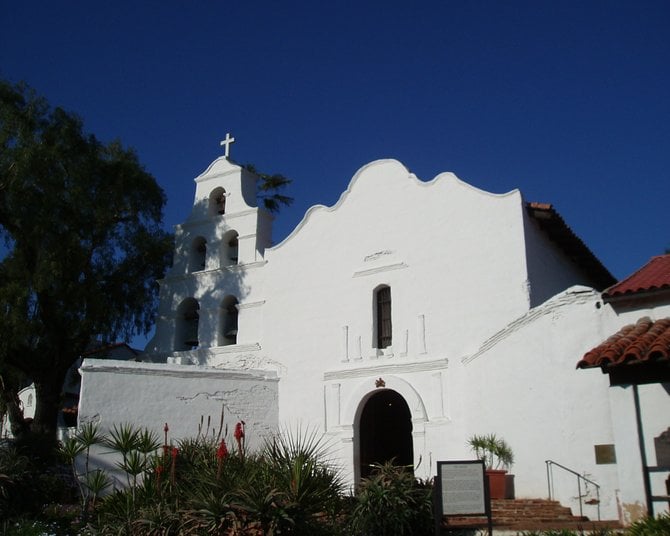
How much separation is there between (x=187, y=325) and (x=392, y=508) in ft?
44.0

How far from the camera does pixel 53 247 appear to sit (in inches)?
837

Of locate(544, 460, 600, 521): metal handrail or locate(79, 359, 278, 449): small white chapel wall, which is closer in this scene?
locate(544, 460, 600, 521): metal handrail

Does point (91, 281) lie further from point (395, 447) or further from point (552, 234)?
point (552, 234)

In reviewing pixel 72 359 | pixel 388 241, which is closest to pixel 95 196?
pixel 72 359

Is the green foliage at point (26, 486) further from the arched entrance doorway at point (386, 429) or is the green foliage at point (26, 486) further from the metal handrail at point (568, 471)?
the metal handrail at point (568, 471)

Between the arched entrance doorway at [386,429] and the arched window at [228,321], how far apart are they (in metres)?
5.56

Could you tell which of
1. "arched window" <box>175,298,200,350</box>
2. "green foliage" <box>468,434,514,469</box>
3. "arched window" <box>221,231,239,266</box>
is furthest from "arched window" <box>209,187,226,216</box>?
"green foliage" <box>468,434,514,469</box>

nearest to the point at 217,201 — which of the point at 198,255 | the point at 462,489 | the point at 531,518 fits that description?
the point at 198,255

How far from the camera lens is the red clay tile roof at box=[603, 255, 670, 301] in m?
13.2

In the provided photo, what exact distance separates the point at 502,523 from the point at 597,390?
10.2ft

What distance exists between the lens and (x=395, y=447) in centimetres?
1962

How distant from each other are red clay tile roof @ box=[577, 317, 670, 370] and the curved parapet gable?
8057 millimetres

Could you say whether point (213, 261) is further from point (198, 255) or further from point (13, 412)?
point (13, 412)

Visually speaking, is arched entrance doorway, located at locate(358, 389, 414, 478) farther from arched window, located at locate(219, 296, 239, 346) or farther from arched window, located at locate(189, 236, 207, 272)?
arched window, located at locate(189, 236, 207, 272)
